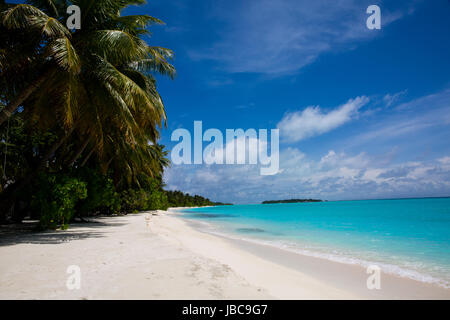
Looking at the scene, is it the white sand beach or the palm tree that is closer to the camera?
the white sand beach

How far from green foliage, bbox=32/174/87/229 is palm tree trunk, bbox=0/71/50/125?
2.43 metres

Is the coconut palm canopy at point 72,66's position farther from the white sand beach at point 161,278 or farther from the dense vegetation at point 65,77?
the white sand beach at point 161,278

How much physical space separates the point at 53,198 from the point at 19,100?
3327 mm

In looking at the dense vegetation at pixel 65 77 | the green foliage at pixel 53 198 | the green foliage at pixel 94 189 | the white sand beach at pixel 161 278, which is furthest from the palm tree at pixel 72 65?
the white sand beach at pixel 161 278

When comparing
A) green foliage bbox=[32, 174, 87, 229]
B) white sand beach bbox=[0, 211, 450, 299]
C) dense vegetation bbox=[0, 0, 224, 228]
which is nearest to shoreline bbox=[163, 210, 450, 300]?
white sand beach bbox=[0, 211, 450, 299]

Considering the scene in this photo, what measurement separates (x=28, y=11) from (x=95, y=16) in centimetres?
213

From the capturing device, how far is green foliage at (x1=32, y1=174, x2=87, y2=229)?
830cm

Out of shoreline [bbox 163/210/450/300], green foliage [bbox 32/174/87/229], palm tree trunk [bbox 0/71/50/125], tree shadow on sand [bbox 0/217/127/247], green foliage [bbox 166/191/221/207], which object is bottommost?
green foliage [bbox 166/191/221/207]

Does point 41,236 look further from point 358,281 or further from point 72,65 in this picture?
point 358,281

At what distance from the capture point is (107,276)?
366cm

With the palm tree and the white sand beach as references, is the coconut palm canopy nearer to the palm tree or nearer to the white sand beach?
the palm tree

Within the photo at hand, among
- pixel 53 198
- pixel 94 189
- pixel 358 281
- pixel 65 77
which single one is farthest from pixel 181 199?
pixel 358 281

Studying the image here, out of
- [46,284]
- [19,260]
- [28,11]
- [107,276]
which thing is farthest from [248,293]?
[28,11]

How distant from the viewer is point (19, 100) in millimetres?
7168
